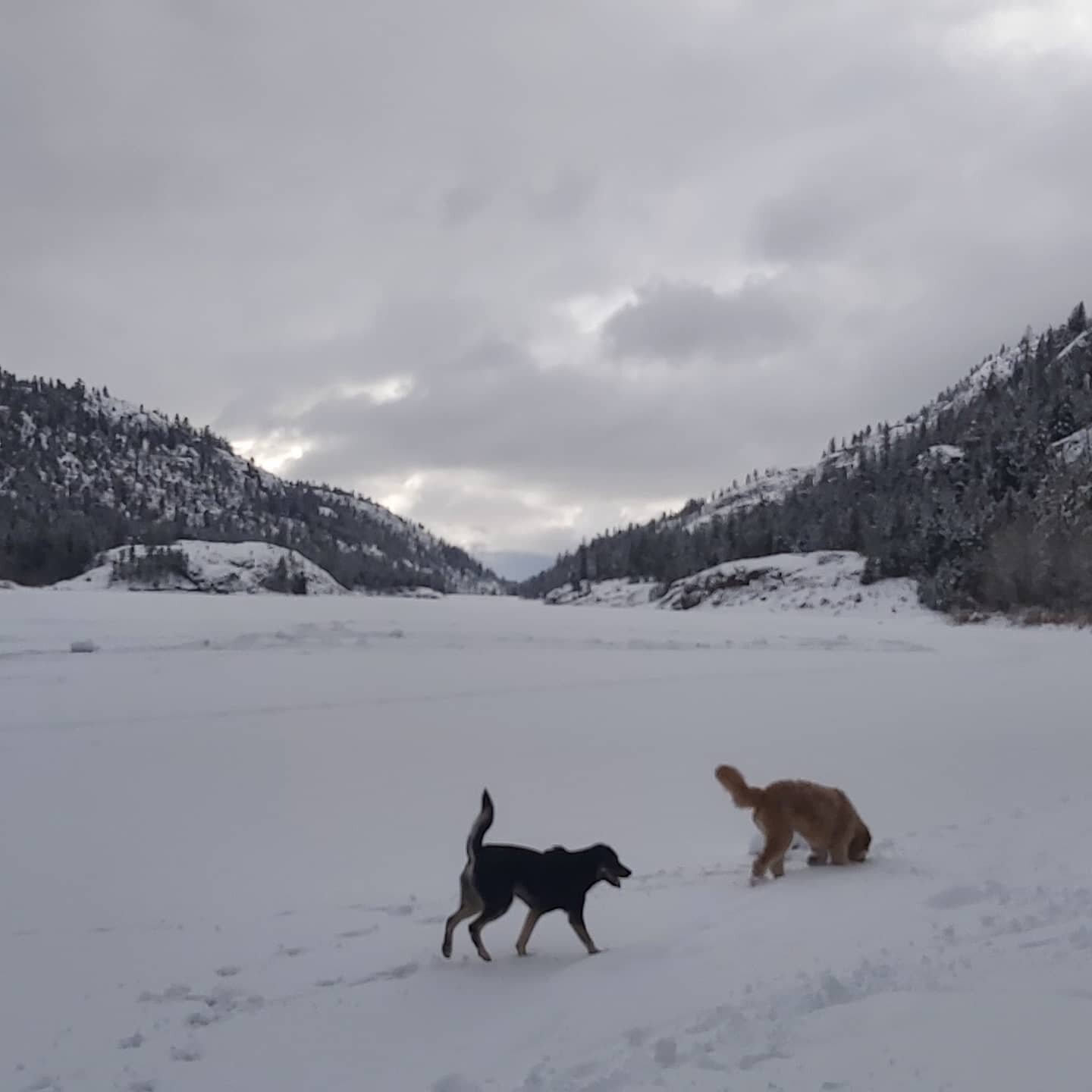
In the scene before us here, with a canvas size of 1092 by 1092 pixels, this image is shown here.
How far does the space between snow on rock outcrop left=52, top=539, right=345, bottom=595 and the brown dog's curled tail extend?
109 metres

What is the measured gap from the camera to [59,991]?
5.20 metres

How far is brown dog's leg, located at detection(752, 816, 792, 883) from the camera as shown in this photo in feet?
23.2

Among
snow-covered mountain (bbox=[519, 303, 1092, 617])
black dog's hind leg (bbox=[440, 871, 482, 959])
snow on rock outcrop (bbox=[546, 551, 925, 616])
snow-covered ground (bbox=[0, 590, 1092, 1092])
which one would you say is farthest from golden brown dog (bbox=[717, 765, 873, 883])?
snow on rock outcrop (bbox=[546, 551, 925, 616])

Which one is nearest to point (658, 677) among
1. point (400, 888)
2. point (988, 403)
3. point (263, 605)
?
point (400, 888)

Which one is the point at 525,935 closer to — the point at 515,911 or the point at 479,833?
the point at 479,833

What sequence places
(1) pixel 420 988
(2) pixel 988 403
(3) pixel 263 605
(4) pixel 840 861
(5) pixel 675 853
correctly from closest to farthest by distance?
(1) pixel 420 988
(4) pixel 840 861
(5) pixel 675 853
(3) pixel 263 605
(2) pixel 988 403

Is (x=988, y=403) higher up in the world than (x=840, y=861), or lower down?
A: higher up

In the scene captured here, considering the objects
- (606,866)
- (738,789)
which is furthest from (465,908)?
(738,789)

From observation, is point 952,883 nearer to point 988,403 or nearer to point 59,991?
point 59,991

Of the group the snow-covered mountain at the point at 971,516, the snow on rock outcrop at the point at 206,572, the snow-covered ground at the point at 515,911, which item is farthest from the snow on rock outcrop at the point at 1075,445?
the snow on rock outcrop at the point at 206,572

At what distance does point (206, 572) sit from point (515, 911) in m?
121

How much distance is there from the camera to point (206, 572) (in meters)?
118

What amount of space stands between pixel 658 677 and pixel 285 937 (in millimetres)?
16892

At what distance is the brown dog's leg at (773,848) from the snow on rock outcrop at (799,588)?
58.4m
